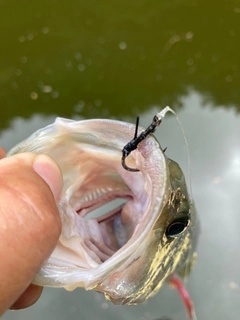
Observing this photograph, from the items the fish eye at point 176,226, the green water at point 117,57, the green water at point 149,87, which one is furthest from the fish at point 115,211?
the green water at point 117,57

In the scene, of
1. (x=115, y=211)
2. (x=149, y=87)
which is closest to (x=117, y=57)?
(x=149, y=87)

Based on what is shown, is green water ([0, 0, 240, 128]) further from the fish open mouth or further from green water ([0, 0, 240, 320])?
the fish open mouth

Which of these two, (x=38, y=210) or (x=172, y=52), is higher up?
(x=172, y=52)

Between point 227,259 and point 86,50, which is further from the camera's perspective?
point 86,50

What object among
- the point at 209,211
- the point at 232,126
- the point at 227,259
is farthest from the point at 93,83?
the point at 227,259

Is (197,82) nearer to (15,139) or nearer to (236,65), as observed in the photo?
(236,65)

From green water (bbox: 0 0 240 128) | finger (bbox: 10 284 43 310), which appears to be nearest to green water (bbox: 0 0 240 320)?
green water (bbox: 0 0 240 128)

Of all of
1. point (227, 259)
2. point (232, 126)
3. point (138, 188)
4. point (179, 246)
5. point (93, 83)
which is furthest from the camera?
point (93, 83)

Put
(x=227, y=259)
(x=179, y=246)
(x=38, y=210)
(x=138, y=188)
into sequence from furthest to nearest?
(x=227, y=259), (x=179, y=246), (x=138, y=188), (x=38, y=210)

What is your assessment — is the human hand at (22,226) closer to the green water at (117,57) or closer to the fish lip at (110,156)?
the fish lip at (110,156)
